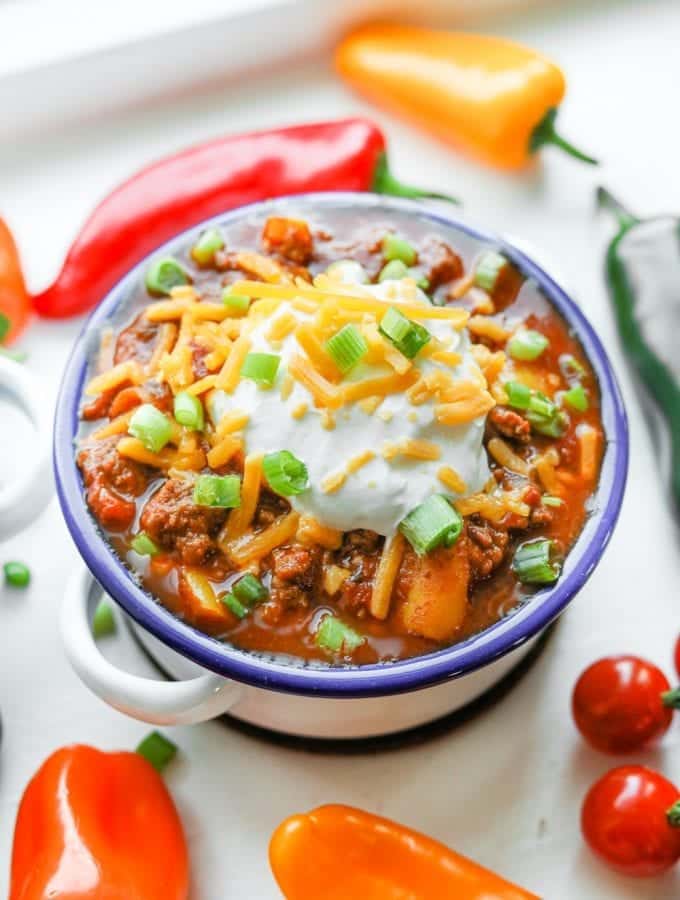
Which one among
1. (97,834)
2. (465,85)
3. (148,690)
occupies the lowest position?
(97,834)

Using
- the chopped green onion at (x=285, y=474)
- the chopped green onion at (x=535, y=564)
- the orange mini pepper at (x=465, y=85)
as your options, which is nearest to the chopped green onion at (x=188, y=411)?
the chopped green onion at (x=285, y=474)

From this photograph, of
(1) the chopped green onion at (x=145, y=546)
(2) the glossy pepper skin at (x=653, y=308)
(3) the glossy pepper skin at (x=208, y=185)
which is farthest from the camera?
(3) the glossy pepper skin at (x=208, y=185)

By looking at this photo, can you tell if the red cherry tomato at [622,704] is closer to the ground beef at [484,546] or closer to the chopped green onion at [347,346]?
the ground beef at [484,546]

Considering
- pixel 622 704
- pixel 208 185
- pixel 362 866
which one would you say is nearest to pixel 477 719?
pixel 622 704

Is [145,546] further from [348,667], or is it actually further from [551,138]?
[551,138]

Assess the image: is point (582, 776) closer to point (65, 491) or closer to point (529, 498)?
point (529, 498)
